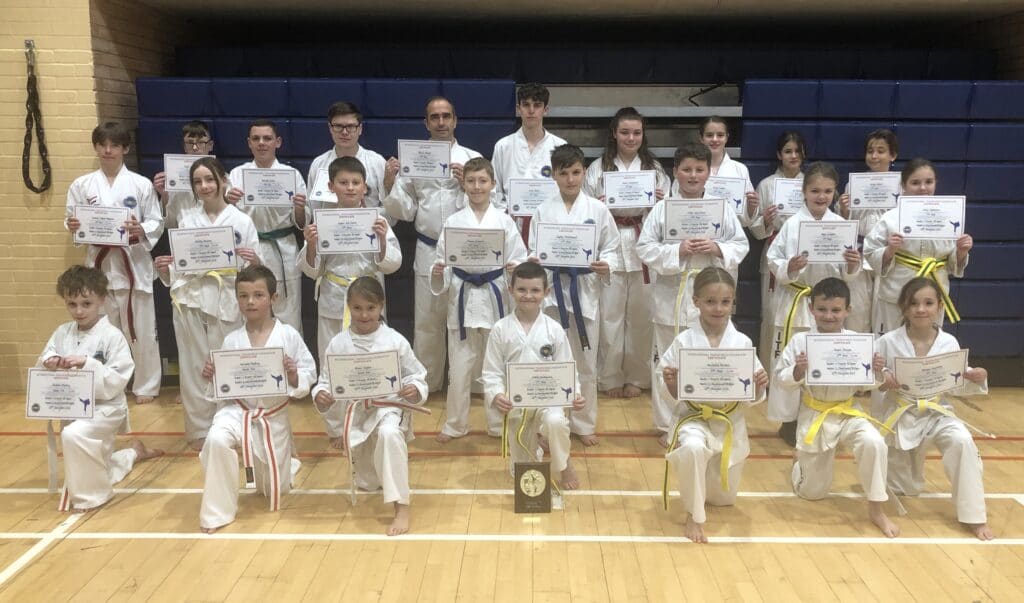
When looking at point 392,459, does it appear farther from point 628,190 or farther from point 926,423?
point 926,423

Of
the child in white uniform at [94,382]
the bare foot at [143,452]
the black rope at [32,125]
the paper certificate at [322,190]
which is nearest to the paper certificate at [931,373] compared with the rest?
the paper certificate at [322,190]

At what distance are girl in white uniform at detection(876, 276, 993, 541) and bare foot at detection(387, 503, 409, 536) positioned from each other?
2493mm

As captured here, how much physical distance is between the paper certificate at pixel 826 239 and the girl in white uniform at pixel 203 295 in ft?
11.0

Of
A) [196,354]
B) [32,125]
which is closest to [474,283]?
[196,354]

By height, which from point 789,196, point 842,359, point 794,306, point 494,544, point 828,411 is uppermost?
point 789,196

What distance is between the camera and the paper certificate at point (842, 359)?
4.25 metres

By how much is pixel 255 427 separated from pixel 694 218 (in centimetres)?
281

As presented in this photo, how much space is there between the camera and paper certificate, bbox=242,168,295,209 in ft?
18.8

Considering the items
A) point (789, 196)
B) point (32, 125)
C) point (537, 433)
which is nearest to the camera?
point (537, 433)

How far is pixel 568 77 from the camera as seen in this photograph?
8.05 metres

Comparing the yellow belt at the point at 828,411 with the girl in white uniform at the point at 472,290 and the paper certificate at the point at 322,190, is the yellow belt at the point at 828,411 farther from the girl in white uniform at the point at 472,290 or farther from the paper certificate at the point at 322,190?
the paper certificate at the point at 322,190

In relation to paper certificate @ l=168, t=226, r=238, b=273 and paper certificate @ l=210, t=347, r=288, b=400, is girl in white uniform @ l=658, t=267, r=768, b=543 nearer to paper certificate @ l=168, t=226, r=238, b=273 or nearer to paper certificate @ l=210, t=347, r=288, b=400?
paper certificate @ l=210, t=347, r=288, b=400

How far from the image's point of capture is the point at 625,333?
6.41 meters

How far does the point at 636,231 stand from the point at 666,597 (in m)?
2.97
